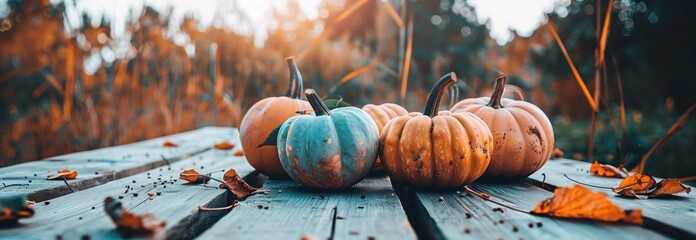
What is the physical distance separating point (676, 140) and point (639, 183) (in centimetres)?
480

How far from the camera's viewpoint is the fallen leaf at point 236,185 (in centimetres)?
133

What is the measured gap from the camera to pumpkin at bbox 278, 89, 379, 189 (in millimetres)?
1370

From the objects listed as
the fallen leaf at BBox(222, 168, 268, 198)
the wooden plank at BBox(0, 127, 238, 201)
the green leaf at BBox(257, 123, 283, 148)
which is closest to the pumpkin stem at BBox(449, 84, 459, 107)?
the green leaf at BBox(257, 123, 283, 148)

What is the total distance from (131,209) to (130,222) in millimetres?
312

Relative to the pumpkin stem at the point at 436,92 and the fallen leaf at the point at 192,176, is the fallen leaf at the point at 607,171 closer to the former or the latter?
the pumpkin stem at the point at 436,92

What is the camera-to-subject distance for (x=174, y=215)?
1.06 meters

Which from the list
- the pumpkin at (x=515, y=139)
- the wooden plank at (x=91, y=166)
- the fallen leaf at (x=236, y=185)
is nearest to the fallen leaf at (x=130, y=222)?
the fallen leaf at (x=236, y=185)

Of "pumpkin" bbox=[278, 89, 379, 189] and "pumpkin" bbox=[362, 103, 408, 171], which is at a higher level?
"pumpkin" bbox=[362, 103, 408, 171]

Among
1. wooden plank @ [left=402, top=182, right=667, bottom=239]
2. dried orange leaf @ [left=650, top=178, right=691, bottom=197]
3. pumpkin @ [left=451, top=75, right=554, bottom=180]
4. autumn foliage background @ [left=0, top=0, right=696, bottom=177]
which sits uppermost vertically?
autumn foliage background @ [left=0, top=0, right=696, bottom=177]

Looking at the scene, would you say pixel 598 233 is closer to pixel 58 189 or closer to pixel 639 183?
pixel 639 183

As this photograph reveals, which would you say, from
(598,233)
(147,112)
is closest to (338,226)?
(598,233)

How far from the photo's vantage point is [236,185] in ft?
4.48

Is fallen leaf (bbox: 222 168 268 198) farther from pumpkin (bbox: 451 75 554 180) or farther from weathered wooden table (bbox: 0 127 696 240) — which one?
pumpkin (bbox: 451 75 554 180)

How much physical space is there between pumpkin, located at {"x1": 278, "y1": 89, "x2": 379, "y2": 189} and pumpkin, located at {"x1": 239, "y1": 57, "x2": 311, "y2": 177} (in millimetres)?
276
